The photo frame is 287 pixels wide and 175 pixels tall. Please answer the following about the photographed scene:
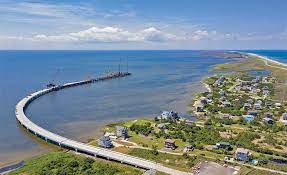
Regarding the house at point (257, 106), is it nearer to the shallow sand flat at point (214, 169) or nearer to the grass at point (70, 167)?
the shallow sand flat at point (214, 169)

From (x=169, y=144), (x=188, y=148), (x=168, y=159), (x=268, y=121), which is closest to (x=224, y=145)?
(x=188, y=148)

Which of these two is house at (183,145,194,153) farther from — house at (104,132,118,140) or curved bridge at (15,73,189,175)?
house at (104,132,118,140)

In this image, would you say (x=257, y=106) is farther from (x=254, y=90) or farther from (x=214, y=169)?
(x=214, y=169)

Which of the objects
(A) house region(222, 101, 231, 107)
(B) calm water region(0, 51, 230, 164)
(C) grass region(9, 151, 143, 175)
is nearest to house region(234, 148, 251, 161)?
(C) grass region(9, 151, 143, 175)

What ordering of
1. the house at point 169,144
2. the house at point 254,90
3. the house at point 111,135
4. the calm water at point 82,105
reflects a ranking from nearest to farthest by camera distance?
the house at point 169,144, the house at point 111,135, the calm water at point 82,105, the house at point 254,90

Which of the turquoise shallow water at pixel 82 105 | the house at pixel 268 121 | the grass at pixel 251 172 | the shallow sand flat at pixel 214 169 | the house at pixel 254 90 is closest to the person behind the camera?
the shallow sand flat at pixel 214 169

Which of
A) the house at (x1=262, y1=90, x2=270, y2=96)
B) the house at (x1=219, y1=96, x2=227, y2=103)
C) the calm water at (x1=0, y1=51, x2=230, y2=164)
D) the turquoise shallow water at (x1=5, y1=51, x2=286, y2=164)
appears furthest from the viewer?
the house at (x1=262, y1=90, x2=270, y2=96)

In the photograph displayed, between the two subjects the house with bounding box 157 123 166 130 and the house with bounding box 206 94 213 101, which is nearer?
the house with bounding box 157 123 166 130

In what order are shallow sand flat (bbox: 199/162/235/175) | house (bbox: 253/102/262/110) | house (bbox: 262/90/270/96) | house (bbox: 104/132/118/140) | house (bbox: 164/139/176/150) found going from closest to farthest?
shallow sand flat (bbox: 199/162/235/175)
house (bbox: 164/139/176/150)
house (bbox: 104/132/118/140)
house (bbox: 253/102/262/110)
house (bbox: 262/90/270/96)

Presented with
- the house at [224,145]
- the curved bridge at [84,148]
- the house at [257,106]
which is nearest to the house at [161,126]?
the house at [224,145]
